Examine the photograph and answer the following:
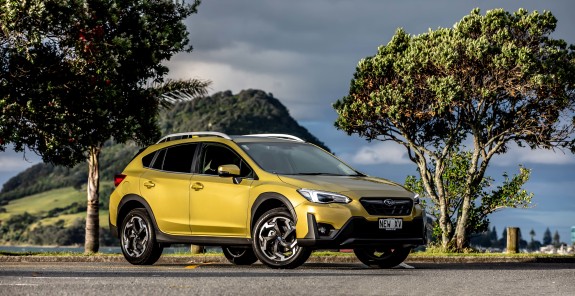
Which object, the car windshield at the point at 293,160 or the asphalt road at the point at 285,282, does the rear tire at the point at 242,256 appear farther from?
the car windshield at the point at 293,160

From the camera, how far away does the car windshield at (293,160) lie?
42.9ft

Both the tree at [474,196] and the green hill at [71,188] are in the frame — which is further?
the green hill at [71,188]

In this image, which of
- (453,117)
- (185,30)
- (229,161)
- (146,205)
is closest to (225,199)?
(229,161)

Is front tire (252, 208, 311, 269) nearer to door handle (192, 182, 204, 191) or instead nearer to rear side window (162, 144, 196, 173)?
door handle (192, 182, 204, 191)

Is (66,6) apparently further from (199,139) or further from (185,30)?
(199,139)

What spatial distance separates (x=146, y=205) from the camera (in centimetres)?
1397

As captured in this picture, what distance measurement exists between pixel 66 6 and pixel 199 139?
990cm

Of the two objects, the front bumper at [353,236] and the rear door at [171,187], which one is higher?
the rear door at [171,187]

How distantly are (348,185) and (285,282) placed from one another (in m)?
2.39

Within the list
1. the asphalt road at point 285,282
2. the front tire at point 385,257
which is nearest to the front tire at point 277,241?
the asphalt road at point 285,282

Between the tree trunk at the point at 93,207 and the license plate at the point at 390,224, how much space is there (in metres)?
15.3

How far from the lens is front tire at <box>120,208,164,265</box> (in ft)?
45.6

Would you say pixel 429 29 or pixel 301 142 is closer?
pixel 301 142

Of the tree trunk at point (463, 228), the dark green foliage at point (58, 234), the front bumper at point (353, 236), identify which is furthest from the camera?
the dark green foliage at point (58, 234)
